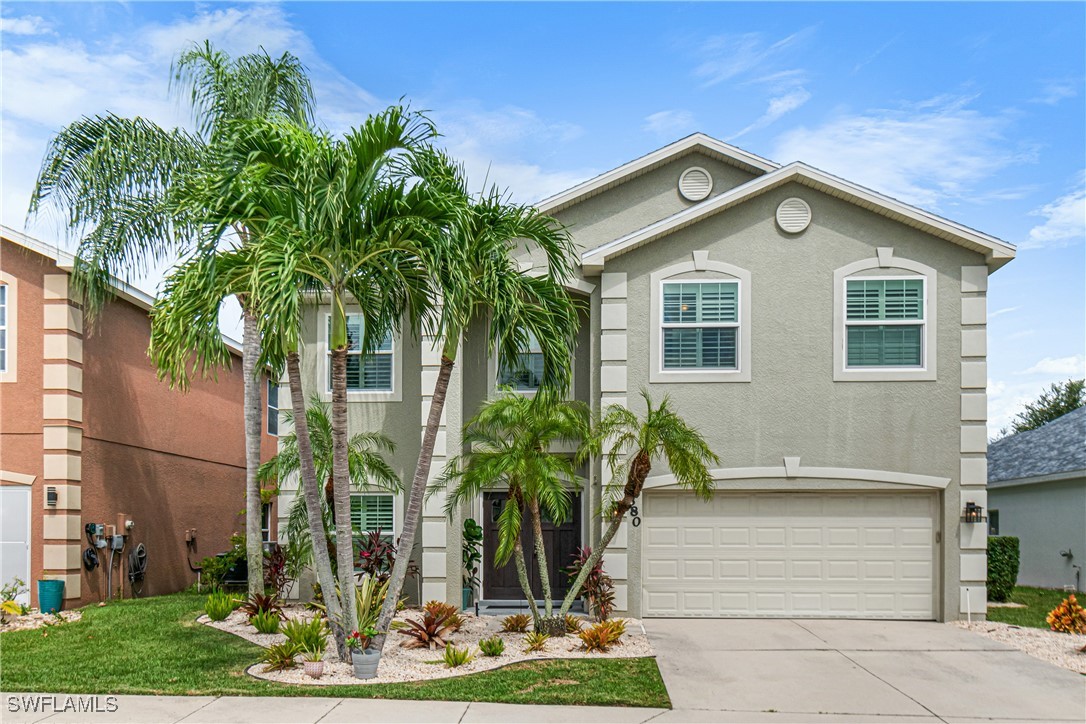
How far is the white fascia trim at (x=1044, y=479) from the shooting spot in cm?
1977

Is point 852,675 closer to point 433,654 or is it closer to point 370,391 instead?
point 433,654

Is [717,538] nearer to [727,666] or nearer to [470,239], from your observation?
[727,666]

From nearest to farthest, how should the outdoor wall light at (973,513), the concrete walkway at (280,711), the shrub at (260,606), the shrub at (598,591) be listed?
the concrete walkway at (280,711) → the shrub at (260,606) → the shrub at (598,591) → the outdoor wall light at (973,513)

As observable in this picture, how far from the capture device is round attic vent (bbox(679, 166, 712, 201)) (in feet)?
57.1

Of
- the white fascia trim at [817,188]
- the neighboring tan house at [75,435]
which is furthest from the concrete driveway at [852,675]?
the neighboring tan house at [75,435]

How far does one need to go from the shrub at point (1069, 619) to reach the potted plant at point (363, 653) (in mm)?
10232

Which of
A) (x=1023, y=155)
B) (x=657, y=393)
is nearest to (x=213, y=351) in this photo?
(x=657, y=393)

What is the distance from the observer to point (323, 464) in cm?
1386

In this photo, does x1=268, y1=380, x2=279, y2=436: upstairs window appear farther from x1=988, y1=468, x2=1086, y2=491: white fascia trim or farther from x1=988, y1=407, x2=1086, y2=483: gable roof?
x1=988, y1=407, x2=1086, y2=483: gable roof

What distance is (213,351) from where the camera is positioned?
1034cm

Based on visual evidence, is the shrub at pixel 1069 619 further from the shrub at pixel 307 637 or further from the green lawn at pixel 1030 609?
the shrub at pixel 307 637

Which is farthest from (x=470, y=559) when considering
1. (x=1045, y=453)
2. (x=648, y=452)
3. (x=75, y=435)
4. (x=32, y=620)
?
(x=1045, y=453)

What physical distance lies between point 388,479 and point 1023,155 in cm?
1292

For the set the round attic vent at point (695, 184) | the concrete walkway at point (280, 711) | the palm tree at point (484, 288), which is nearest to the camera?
the concrete walkway at point (280, 711)
